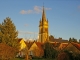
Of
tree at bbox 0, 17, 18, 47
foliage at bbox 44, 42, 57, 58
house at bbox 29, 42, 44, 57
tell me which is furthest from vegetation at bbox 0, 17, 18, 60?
house at bbox 29, 42, 44, 57

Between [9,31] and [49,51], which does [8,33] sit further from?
[49,51]

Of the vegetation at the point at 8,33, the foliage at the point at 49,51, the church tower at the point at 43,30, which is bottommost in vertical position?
the foliage at the point at 49,51

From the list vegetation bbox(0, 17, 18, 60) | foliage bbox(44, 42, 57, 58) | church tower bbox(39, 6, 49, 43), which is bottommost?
foliage bbox(44, 42, 57, 58)

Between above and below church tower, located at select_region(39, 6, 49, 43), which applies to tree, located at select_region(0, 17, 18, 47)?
below

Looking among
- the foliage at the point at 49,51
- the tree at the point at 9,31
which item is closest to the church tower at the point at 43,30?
the foliage at the point at 49,51

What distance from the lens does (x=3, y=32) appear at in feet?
178

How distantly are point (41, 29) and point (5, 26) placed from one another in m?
67.9

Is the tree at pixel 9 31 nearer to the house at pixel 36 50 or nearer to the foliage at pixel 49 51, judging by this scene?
the foliage at pixel 49 51

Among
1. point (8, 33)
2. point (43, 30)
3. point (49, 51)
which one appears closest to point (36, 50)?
point (49, 51)

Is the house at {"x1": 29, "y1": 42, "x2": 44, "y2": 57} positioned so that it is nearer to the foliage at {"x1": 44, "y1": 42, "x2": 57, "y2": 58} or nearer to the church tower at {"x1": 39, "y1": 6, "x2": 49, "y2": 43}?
the foliage at {"x1": 44, "y1": 42, "x2": 57, "y2": 58}

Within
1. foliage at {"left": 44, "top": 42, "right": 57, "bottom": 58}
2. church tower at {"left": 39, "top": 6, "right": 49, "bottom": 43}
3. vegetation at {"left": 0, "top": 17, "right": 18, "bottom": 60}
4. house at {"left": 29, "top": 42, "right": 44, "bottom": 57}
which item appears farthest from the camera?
church tower at {"left": 39, "top": 6, "right": 49, "bottom": 43}

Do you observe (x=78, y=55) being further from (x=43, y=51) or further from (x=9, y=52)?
(x=43, y=51)

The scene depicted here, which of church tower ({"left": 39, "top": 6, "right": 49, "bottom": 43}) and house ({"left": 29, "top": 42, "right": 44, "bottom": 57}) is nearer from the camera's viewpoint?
house ({"left": 29, "top": 42, "right": 44, "bottom": 57})

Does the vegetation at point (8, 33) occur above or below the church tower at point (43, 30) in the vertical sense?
below
